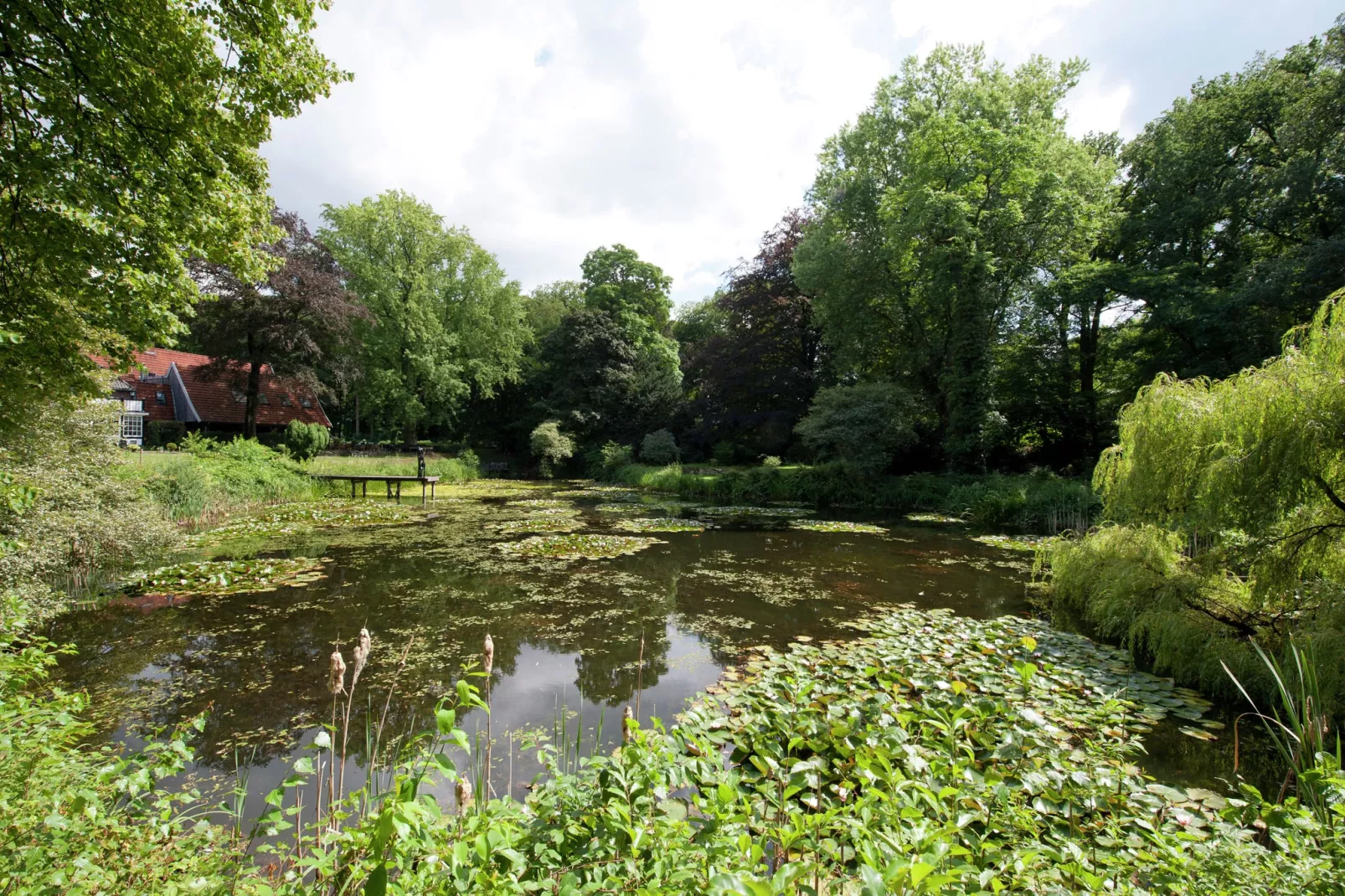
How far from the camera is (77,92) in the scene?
468 centimetres

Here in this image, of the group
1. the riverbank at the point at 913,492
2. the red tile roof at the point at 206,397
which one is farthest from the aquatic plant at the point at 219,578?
the red tile roof at the point at 206,397

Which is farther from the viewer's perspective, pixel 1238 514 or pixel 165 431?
pixel 165 431

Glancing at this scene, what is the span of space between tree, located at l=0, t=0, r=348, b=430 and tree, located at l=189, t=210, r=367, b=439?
15617 mm

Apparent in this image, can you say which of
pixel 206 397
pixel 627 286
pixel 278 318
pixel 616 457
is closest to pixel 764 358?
pixel 616 457

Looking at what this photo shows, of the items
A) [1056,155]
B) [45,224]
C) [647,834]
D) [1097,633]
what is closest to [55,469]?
[45,224]

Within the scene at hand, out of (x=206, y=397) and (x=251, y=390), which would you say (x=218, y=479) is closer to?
(x=251, y=390)

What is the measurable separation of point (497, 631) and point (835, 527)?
9.71 metres

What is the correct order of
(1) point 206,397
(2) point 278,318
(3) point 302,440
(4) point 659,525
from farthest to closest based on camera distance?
(1) point 206,397 → (3) point 302,440 → (2) point 278,318 → (4) point 659,525

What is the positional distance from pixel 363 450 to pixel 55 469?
20.3 m

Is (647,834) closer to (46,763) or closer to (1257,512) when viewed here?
(46,763)

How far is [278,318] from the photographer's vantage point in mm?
19906

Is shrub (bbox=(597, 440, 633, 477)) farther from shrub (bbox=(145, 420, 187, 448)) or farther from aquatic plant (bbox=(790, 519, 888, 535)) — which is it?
shrub (bbox=(145, 420, 187, 448))

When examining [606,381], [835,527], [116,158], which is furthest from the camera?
[606,381]

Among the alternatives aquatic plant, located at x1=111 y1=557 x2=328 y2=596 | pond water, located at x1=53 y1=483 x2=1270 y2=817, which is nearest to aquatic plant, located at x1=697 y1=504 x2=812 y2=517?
pond water, located at x1=53 y1=483 x2=1270 y2=817
